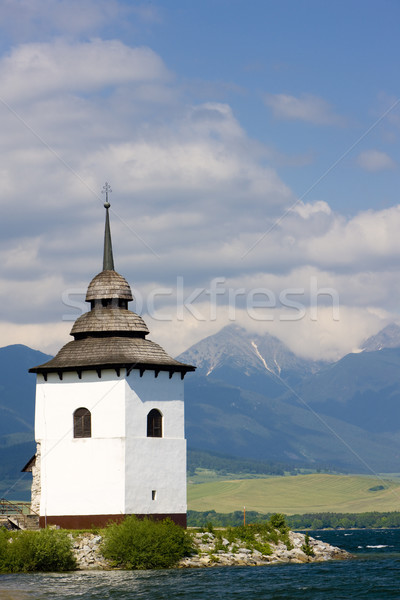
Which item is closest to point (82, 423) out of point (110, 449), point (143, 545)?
point (110, 449)

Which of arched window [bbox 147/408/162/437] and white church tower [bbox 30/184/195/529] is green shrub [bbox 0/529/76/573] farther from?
arched window [bbox 147/408/162/437]

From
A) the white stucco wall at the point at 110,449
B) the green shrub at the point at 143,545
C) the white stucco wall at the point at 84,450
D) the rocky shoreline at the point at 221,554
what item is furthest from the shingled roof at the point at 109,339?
the rocky shoreline at the point at 221,554

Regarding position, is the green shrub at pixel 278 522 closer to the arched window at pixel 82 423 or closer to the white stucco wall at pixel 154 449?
the white stucco wall at pixel 154 449

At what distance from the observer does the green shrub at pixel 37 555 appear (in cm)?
5097

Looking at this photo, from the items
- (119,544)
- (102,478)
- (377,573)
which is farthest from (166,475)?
(377,573)

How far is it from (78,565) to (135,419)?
30.0 ft

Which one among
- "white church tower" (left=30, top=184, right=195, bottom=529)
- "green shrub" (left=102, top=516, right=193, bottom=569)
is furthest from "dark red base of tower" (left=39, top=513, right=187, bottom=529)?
"green shrub" (left=102, top=516, right=193, bottom=569)

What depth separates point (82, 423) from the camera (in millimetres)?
58000

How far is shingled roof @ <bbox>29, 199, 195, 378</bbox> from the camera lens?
58.0 meters

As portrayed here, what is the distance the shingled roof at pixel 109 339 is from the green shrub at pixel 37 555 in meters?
10.6

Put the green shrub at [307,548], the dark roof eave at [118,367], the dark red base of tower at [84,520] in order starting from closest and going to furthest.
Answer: the dark red base of tower at [84,520]
the dark roof eave at [118,367]
the green shrub at [307,548]

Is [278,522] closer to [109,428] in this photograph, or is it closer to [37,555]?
[109,428]

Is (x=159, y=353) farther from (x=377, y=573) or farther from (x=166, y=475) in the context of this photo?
(x=377, y=573)

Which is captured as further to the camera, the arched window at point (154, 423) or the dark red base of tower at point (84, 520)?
the arched window at point (154, 423)
